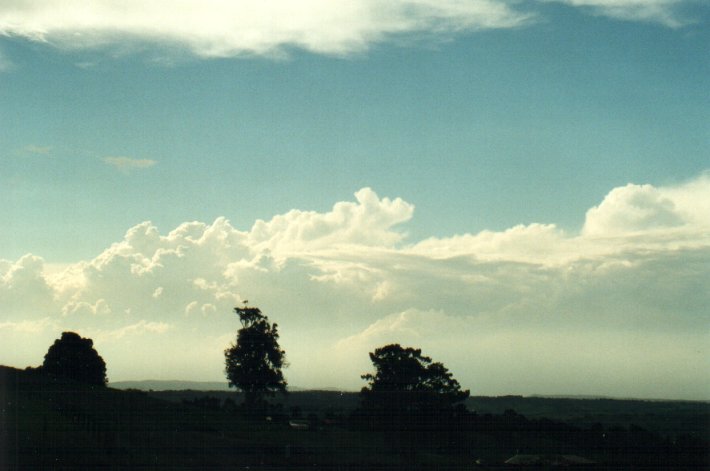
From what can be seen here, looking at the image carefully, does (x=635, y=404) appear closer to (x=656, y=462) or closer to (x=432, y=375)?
(x=432, y=375)

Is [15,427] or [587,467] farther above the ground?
[15,427]

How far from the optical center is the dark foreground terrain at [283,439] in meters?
15.9

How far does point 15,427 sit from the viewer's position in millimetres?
15703

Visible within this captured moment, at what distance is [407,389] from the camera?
33.7 metres

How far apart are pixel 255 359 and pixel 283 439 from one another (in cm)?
2258

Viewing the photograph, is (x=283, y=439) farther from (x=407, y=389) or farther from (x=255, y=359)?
(x=255, y=359)

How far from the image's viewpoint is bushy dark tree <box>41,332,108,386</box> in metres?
43.9

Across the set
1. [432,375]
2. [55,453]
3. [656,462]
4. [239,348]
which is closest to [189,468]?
[55,453]

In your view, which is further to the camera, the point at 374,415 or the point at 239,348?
the point at 239,348

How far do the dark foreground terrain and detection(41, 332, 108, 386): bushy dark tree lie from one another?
18.0 metres

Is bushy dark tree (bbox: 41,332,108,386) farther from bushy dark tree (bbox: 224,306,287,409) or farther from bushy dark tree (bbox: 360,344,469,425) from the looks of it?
bushy dark tree (bbox: 360,344,469,425)

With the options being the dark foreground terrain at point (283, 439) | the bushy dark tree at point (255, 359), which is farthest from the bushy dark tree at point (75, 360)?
the dark foreground terrain at point (283, 439)

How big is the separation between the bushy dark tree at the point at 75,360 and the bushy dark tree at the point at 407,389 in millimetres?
19008

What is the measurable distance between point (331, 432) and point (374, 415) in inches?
182
